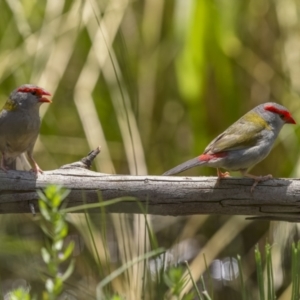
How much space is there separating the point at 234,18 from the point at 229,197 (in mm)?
1576

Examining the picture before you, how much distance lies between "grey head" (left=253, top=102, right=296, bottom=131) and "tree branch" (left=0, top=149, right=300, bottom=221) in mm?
874

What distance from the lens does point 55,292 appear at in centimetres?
122

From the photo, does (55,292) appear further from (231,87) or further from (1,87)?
(1,87)

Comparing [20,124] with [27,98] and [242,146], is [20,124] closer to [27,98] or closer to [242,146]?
[27,98]

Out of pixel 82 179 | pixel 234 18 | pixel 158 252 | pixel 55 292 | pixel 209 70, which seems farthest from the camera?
pixel 209 70

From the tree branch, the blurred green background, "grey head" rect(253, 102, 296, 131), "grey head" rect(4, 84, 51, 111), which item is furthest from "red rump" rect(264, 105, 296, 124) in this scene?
"grey head" rect(4, 84, 51, 111)

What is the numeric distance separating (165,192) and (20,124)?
4.07ft

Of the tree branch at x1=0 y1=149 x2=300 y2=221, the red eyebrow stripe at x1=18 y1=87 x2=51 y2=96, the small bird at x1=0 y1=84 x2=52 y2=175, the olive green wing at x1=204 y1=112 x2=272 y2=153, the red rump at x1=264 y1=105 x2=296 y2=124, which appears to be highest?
the red eyebrow stripe at x1=18 y1=87 x2=51 y2=96

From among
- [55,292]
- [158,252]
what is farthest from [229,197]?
[55,292]

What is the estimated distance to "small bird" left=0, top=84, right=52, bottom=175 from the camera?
354 centimetres

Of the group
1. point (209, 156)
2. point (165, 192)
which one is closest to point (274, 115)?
point (209, 156)

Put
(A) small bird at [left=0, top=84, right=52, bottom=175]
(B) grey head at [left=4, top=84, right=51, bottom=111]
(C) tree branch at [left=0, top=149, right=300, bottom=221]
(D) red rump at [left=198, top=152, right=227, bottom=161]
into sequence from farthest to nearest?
(B) grey head at [left=4, top=84, right=51, bottom=111]
(A) small bird at [left=0, top=84, right=52, bottom=175]
(D) red rump at [left=198, top=152, right=227, bottom=161]
(C) tree branch at [left=0, top=149, right=300, bottom=221]

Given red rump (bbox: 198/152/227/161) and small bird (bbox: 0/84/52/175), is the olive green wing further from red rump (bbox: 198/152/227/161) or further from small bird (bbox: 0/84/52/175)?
small bird (bbox: 0/84/52/175)

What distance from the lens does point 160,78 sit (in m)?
4.86
